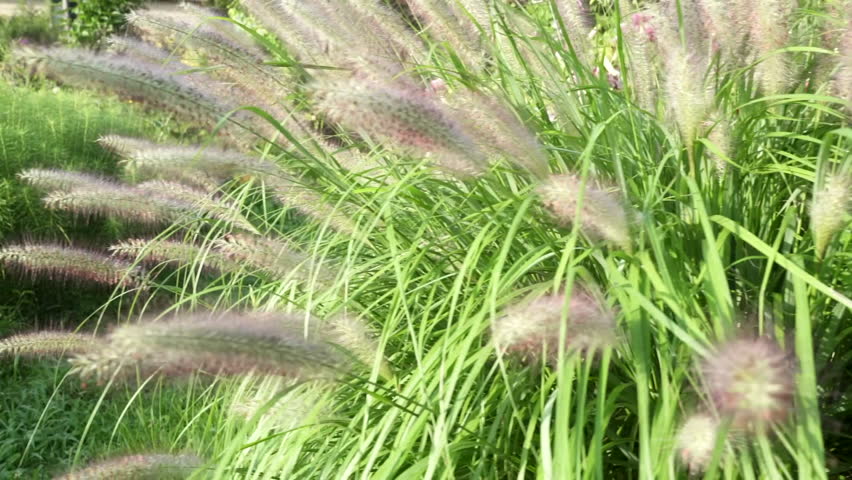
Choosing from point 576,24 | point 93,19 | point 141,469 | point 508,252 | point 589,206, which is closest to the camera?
point 589,206

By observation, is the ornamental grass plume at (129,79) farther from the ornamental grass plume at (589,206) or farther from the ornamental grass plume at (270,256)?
the ornamental grass plume at (589,206)

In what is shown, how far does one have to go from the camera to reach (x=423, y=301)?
81.6 inches

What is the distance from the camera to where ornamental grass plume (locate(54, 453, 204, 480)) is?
1.51 meters

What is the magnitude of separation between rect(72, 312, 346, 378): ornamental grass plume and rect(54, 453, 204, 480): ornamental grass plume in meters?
0.34

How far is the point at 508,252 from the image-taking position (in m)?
→ 1.83

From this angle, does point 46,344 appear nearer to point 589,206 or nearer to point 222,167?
point 222,167

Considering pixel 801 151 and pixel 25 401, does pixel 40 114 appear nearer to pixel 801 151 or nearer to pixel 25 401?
pixel 25 401

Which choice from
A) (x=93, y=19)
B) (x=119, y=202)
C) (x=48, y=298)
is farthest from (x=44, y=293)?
(x=93, y=19)

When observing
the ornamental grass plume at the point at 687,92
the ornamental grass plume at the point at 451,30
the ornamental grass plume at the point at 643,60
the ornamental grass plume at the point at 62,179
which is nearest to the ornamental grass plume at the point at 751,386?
the ornamental grass plume at the point at 687,92

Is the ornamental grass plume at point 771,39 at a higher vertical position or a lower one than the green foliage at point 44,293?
higher

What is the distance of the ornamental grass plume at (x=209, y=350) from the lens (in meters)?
1.06

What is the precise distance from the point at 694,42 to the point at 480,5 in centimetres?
51

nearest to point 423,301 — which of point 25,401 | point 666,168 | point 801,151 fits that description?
point 666,168

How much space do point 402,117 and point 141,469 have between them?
73 centimetres
